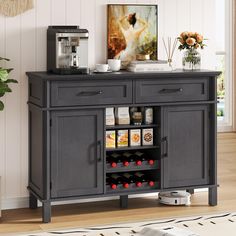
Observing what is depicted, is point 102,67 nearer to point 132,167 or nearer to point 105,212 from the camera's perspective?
point 132,167

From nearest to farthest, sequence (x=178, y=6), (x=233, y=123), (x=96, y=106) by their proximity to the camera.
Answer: (x=96, y=106) < (x=178, y=6) < (x=233, y=123)

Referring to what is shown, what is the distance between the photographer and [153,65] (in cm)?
505

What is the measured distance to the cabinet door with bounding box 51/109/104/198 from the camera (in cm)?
470

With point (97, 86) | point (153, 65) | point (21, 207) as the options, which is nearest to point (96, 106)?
point (97, 86)

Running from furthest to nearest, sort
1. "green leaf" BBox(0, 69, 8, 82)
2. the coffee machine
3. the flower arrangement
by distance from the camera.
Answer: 1. the flower arrangement
2. the coffee machine
3. "green leaf" BBox(0, 69, 8, 82)

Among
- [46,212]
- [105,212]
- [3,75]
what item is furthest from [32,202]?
[3,75]

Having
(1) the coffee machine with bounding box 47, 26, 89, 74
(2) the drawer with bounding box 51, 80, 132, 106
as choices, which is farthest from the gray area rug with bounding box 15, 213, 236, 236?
(1) the coffee machine with bounding box 47, 26, 89, 74

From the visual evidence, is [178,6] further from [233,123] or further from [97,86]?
[233,123]

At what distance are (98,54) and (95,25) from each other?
215mm

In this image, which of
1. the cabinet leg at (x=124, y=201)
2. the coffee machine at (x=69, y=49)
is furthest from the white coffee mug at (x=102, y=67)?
the cabinet leg at (x=124, y=201)

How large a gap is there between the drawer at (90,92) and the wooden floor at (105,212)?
80 cm

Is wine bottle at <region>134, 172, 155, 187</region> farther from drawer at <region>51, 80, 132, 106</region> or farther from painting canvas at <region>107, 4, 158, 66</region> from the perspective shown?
painting canvas at <region>107, 4, 158, 66</region>

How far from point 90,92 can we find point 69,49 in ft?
1.24

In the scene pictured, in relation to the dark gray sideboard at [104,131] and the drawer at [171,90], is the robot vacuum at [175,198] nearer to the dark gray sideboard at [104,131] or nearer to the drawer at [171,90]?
the dark gray sideboard at [104,131]
